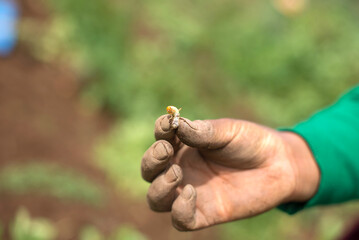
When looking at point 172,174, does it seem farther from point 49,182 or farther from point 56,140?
point 56,140

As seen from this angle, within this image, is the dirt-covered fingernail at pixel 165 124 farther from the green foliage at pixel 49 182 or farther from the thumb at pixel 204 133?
the green foliage at pixel 49 182

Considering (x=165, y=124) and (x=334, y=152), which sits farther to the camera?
(x=334, y=152)

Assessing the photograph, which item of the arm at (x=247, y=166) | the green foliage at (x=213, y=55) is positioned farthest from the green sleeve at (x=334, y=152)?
the green foliage at (x=213, y=55)

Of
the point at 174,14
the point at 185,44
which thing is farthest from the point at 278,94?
the point at 174,14

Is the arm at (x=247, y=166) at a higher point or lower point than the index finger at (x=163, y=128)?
lower

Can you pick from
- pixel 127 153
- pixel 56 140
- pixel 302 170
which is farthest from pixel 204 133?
pixel 56 140

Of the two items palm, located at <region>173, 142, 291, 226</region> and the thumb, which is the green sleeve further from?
the thumb

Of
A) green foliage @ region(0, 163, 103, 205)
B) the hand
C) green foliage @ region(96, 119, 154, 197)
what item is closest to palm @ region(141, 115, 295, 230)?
the hand
